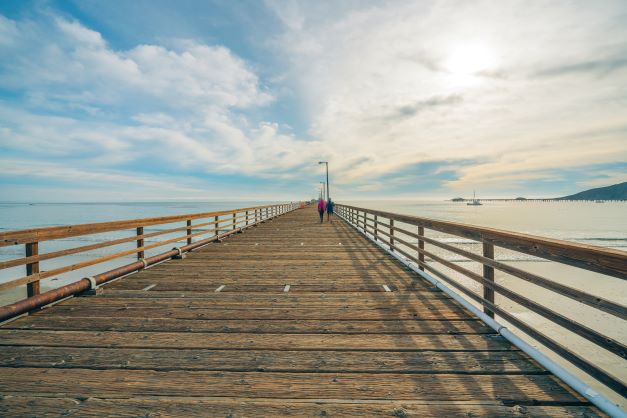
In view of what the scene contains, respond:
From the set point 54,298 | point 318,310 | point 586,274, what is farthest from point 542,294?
point 54,298

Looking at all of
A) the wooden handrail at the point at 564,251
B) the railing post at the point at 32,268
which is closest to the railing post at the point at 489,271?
the wooden handrail at the point at 564,251

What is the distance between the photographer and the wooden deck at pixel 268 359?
2.32 meters

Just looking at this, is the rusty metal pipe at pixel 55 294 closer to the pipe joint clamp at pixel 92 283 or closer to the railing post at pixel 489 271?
the pipe joint clamp at pixel 92 283

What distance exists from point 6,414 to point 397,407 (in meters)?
2.81

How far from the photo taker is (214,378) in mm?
2645

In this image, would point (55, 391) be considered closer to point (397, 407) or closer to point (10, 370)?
point (10, 370)

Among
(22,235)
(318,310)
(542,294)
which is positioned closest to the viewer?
(22,235)

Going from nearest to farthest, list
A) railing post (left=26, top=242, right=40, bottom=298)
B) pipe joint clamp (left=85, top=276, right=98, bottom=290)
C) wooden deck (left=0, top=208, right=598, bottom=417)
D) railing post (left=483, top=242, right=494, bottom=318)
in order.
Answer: wooden deck (left=0, top=208, right=598, bottom=417) < railing post (left=483, top=242, right=494, bottom=318) < railing post (left=26, top=242, right=40, bottom=298) < pipe joint clamp (left=85, top=276, right=98, bottom=290)

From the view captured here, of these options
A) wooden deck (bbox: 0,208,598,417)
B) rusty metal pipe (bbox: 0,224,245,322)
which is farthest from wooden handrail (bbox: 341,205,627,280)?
rusty metal pipe (bbox: 0,224,245,322)

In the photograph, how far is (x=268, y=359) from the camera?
293cm

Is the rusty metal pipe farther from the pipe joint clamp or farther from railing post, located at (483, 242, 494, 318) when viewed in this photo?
railing post, located at (483, 242, 494, 318)

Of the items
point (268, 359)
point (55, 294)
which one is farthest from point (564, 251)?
point (55, 294)

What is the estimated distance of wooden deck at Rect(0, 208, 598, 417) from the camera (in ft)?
7.62

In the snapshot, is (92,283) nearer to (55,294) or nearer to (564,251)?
(55,294)
